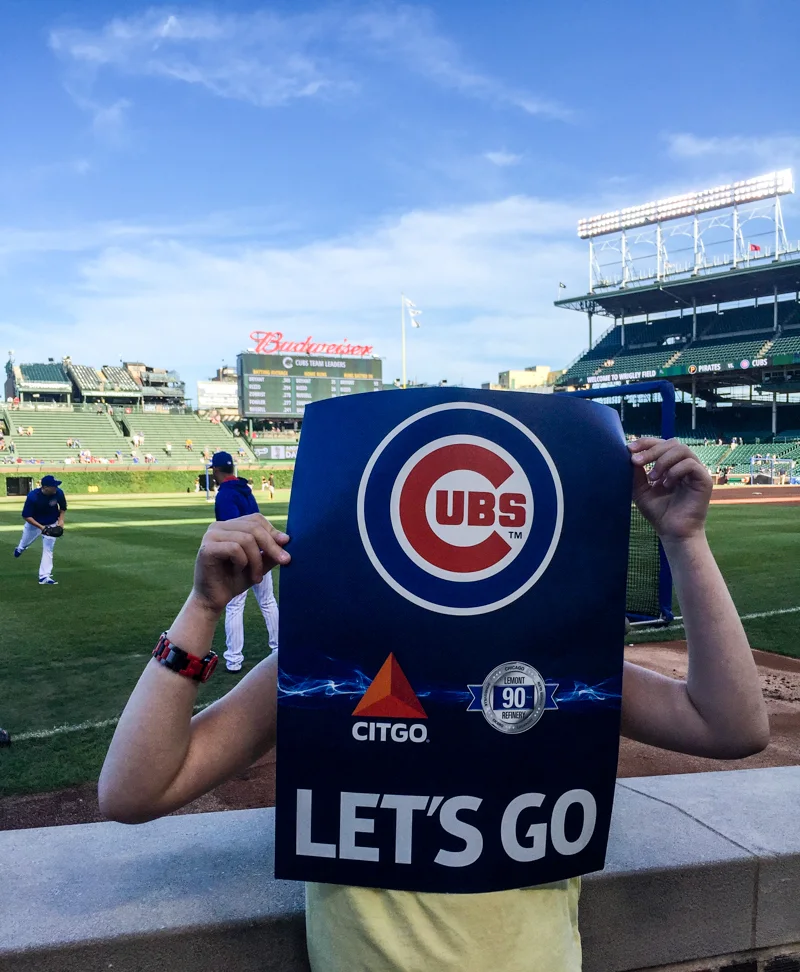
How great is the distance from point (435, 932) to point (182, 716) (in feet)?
1.77

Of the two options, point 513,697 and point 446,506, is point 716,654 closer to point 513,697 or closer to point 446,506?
point 513,697

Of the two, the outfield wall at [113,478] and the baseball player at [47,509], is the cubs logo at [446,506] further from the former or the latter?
the outfield wall at [113,478]

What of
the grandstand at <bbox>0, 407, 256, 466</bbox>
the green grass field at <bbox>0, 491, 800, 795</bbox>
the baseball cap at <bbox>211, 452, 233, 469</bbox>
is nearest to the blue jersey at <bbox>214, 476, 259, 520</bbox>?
the baseball cap at <bbox>211, 452, 233, 469</bbox>

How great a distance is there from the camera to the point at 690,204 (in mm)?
52750

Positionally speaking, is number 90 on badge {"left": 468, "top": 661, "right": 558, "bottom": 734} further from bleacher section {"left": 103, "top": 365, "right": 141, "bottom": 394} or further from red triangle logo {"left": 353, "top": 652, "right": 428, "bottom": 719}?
bleacher section {"left": 103, "top": 365, "right": 141, "bottom": 394}

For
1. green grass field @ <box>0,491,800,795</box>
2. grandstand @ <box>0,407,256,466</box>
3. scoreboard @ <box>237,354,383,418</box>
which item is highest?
scoreboard @ <box>237,354,383,418</box>

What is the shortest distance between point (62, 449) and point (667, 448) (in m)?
59.5

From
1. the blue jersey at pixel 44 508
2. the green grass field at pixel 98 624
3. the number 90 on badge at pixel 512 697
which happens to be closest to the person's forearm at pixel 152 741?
the number 90 on badge at pixel 512 697

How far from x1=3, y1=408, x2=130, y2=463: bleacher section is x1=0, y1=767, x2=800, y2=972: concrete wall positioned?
55.6m

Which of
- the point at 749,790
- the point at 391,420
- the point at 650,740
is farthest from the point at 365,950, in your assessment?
the point at 749,790

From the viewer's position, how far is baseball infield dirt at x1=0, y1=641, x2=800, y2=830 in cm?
407

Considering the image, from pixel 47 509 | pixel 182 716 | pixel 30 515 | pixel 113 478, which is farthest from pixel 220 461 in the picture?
pixel 113 478

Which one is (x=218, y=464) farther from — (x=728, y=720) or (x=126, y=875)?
(x=728, y=720)

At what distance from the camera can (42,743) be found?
5211 millimetres
